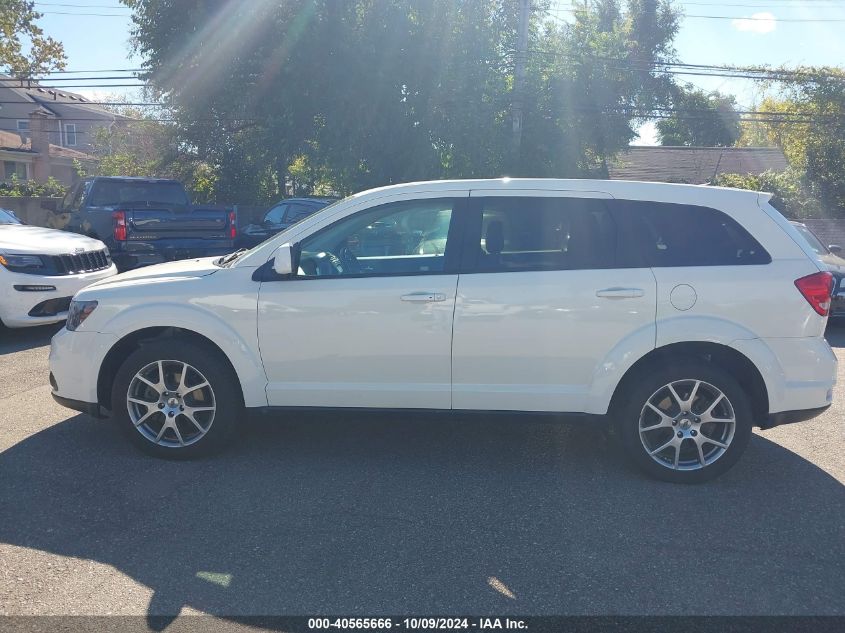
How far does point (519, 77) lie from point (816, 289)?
17.5 m

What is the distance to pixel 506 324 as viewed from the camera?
4.67 metres

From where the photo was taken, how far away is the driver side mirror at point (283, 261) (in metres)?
4.68

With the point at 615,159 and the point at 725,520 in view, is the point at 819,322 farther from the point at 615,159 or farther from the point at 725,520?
the point at 615,159

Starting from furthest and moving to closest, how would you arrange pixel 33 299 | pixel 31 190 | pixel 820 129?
pixel 31 190 → pixel 820 129 → pixel 33 299

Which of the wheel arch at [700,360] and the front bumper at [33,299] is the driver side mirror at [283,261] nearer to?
the wheel arch at [700,360]

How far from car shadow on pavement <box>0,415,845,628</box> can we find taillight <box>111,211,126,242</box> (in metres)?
6.55

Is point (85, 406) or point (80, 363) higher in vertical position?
point (80, 363)

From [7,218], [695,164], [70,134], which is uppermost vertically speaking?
[70,134]

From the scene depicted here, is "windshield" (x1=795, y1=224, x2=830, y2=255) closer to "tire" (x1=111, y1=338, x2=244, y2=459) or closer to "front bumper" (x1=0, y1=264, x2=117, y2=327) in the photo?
"tire" (x1=111, y1=338, x2=244, y2=459)

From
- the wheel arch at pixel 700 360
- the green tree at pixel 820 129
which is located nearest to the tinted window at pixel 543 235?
the wheel arch at pixel 700 360

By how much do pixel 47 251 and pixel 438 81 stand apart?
14278 mm

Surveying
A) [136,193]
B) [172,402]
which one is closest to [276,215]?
[136,193]

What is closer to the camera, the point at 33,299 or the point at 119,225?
the point at 33,299

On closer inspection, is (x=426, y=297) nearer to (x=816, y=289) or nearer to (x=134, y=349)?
(x=134, y=349)
